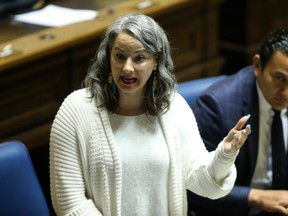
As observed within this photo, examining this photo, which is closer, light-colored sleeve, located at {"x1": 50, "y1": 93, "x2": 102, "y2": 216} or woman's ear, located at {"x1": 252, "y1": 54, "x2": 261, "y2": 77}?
Answer: light-colored sleeve, located at {"x1": 50, "y1": 93, "x2": 102, "y2": 216}

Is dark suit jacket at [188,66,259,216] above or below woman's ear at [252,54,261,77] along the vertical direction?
below

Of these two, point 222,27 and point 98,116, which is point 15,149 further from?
point 222,27

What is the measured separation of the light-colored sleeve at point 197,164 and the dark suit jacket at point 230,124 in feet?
1.05

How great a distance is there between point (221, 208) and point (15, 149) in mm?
764

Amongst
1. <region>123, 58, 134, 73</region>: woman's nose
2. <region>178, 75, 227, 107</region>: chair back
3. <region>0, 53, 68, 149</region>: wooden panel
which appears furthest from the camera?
<region>0, 53, 68, 149</region>: wooden panel

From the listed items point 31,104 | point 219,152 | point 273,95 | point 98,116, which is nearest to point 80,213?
point 98,116

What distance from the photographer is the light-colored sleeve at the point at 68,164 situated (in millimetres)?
2090

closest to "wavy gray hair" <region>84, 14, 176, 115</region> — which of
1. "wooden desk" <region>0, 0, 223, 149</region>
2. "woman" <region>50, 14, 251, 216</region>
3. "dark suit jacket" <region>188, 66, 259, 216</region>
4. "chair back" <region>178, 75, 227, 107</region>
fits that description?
"woman" <region>50, 14, 251, 216</region>

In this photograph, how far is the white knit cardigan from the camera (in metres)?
2.09

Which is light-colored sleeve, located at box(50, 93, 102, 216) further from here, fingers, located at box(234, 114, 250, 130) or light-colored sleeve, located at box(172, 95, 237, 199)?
fingers, located at box(234, 114, 250, 130)

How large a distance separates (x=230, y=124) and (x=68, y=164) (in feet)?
2.17

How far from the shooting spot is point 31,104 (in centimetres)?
308

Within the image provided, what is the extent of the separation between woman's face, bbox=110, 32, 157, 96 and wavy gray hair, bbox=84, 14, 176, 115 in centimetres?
2

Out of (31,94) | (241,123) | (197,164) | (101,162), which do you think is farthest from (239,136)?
(31,94)
